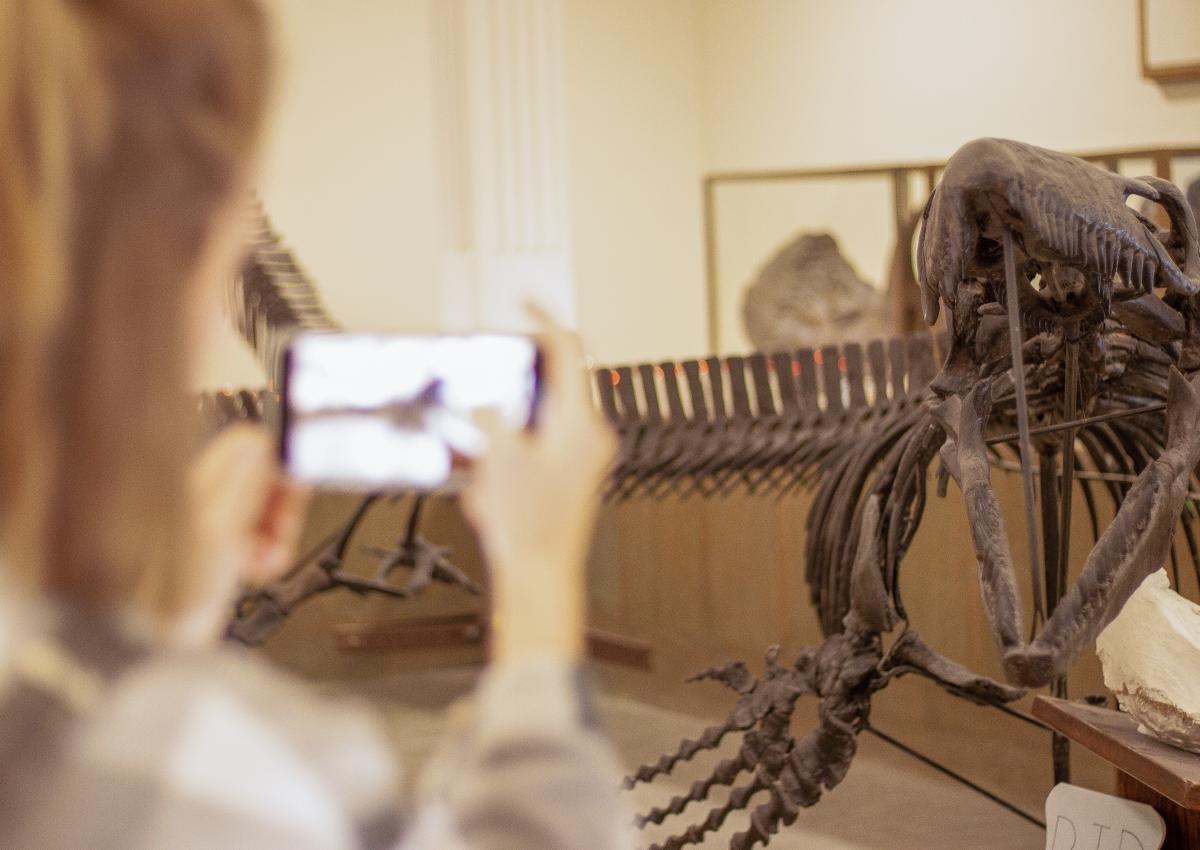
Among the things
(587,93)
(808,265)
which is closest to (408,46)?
(587,93)

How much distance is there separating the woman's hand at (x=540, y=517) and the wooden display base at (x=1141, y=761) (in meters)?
1.19

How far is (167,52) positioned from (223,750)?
0.24 metres

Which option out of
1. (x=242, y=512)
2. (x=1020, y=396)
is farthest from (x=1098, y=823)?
(x=242, y=512)

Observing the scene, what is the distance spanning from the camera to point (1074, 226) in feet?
5.08

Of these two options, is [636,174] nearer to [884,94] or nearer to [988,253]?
[884,94]

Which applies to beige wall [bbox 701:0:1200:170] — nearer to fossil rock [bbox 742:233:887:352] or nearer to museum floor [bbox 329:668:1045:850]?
fossil rock [bbox 742:233:887:352]

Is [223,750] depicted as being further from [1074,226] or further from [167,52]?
[1074,226]

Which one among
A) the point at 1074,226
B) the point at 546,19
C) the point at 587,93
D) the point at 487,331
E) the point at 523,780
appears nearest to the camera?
the point at 523,780

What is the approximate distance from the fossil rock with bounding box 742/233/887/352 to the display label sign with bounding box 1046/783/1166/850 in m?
3.59

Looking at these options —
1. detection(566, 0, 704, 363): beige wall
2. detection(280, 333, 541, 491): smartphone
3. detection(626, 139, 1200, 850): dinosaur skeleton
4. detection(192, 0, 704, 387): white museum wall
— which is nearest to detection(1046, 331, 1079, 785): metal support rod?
detection(626, 139, 1200, 850): dinosaur skeleton

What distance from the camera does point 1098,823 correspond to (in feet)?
5.90

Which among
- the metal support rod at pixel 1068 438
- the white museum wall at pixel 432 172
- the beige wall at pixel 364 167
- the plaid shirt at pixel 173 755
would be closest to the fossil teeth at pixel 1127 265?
the metal support rod at pixel 1068 438

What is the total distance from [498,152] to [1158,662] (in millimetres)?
4081

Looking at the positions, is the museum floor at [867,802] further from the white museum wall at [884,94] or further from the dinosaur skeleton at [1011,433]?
the white museum wall at [884,94]
